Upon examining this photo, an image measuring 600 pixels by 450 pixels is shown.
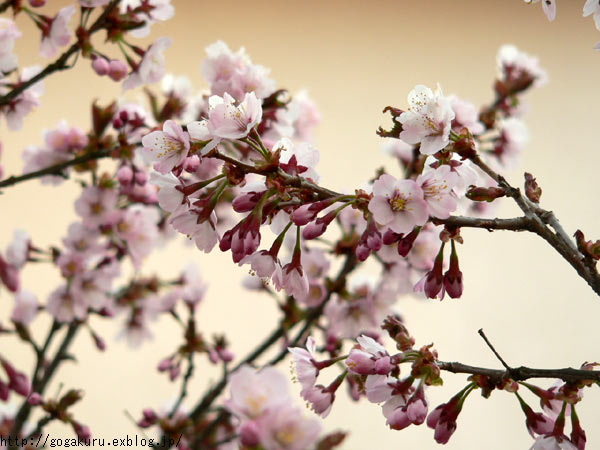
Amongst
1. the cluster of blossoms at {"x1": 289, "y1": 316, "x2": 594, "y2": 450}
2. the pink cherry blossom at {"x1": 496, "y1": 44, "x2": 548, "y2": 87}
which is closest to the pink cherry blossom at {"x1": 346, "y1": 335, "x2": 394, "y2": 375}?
the cluster of blossoms at {"x1": 289, "y1": 316, "x2": 594, "y2": 450}

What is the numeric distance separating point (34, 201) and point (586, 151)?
5.95 feet

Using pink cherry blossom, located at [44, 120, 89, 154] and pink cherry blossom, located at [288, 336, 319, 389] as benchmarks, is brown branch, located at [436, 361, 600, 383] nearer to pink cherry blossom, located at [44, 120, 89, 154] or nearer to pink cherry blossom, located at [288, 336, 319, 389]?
pink cherry blossom, located at [288, 336, 319, 389]

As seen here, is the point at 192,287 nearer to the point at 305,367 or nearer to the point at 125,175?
the point at 125,175

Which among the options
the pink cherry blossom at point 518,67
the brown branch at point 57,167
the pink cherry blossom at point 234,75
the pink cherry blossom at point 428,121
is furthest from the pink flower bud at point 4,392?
the pink cherry blossom at point 518,67

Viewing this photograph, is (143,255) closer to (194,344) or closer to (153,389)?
(194,344)

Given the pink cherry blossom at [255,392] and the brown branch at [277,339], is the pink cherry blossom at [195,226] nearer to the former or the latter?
the pink cherry blossom at [255,392]

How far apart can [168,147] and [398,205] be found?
0.20m

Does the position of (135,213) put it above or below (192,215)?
above

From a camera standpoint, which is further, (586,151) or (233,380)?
(586,151)

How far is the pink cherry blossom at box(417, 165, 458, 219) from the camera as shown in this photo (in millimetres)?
476

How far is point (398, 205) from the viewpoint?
0.48 m

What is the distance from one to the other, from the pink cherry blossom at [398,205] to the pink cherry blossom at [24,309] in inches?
34.8

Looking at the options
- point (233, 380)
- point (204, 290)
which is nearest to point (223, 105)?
point (233, 380)

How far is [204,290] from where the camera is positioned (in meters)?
1.24
